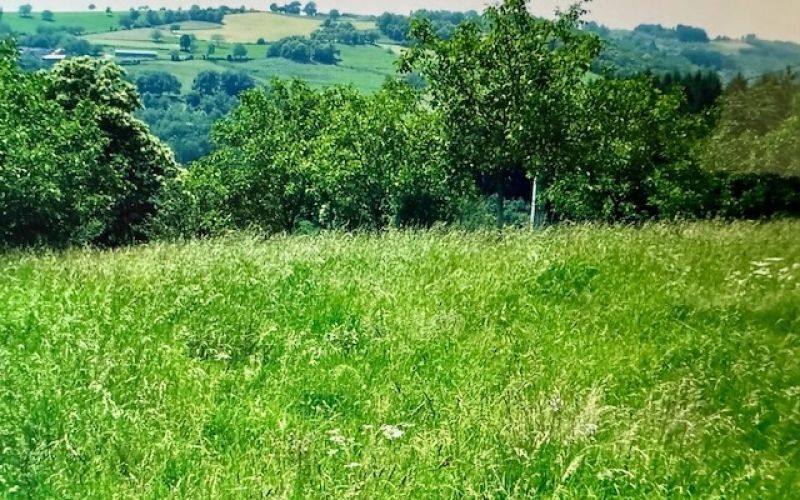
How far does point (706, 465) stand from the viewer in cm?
243

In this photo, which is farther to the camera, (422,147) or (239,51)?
(422,147)

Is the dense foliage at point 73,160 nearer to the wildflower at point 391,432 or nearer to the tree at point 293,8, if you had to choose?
the tree at point 293,8

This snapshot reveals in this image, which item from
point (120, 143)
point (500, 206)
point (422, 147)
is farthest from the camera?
point (422, 147)

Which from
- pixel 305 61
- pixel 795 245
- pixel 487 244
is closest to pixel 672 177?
pixel 795 245

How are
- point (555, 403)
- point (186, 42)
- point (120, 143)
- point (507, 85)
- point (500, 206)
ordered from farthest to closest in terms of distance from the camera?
point (507, 85) → point (500, 206) → point (120, 143) → point (186, 42) → point (555, 403)

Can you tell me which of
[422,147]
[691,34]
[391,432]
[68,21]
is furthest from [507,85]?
[391,432]

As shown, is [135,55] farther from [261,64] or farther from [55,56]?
[261,64]

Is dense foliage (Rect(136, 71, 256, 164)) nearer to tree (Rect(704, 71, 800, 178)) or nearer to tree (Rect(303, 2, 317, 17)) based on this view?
tree (Rect(303, 2, 317, 17))

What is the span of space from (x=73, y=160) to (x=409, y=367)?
2412mm

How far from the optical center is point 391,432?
2555 millimetres

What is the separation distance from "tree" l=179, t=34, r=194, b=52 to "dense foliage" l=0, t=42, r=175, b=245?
41 cm

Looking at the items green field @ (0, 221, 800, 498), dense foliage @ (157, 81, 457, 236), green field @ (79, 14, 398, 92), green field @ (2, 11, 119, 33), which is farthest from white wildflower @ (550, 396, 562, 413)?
green field @ (2, 11, 119, 33)

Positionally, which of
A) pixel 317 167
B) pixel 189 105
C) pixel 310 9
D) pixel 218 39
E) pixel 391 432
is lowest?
pixel 391 432

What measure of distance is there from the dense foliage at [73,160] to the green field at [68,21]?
0.47 feet
